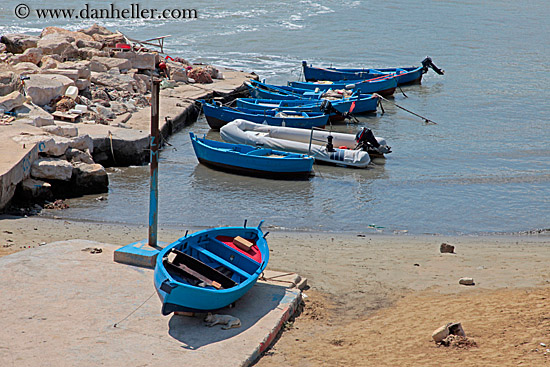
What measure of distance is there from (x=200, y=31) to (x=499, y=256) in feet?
118

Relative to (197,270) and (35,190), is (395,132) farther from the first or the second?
(197,270)

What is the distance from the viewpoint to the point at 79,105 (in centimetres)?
1841

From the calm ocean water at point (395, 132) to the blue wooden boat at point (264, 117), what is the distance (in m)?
0.68

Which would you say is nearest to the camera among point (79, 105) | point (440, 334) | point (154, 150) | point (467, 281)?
point (440, 334)

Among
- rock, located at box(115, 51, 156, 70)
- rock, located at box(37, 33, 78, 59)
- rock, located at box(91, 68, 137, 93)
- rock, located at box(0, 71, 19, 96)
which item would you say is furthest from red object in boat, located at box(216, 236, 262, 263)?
rock, located at box(115, 51, 156, 70)

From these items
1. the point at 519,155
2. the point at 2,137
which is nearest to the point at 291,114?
the point at 519,155

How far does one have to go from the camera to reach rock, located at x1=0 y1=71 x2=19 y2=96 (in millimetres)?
16594

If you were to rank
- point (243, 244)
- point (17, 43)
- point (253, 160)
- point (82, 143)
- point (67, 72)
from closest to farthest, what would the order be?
point (243, 244) < point (82, 143) < point (253, 160) < point (67, 72) < point (17, 43)

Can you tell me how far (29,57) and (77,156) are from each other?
348 inches

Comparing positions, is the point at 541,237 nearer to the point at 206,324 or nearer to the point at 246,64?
Answer: the point at 206,324

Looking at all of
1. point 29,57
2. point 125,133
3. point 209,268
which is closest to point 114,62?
point 29,57

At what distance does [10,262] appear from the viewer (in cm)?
845

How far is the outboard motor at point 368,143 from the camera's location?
60.6 feet

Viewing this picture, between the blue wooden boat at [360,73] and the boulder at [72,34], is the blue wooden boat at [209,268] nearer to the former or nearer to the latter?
the boulder at [72,34]
